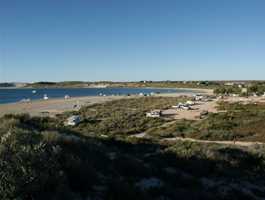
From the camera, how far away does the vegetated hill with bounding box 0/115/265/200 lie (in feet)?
23.6

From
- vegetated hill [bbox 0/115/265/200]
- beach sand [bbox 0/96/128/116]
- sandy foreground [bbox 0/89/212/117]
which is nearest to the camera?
vegetated hill [bbox 0/115/265/200]

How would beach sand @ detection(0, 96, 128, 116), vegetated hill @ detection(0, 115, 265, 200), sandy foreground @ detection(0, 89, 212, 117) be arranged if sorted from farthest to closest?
sandy foreground @ detection(0, 89, 212, 117), beach sand @ detection(0, 96, 128, 116), vegetated hill @ detection(0, 115, 265, 200)

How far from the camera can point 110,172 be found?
10.5m

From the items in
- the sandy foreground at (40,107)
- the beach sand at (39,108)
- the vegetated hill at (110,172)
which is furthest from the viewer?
the sandy foreground at (40,107)

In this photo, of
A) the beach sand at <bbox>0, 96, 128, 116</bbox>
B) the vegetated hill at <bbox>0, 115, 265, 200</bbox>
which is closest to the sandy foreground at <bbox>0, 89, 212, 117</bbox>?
the beach sand at <bbox>0, 96, 128, 116</bbox>

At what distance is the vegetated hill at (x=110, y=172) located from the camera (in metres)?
7.18

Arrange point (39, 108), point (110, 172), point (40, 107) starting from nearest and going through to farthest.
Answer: point (110, 172)
point (39, 108)
point (40, 107)

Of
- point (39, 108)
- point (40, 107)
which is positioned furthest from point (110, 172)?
point (40, 107)

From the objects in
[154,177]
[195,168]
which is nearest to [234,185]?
[195,168]

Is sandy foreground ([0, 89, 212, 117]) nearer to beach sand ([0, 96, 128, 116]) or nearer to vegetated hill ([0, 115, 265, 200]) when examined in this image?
beach sand ([0, 96, 128, 116])

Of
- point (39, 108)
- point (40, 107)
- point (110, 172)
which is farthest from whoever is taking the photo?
point (40, 107)

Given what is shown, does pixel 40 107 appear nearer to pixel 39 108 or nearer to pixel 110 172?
pixel 39 108

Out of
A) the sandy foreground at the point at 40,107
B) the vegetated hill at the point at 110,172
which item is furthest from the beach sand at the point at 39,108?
the vegetated hill at the point at 110,172

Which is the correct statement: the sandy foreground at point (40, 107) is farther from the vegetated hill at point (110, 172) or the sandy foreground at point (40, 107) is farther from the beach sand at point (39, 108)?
the vegetated hill at point (110, 172)
